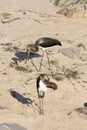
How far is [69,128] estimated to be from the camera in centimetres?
1126

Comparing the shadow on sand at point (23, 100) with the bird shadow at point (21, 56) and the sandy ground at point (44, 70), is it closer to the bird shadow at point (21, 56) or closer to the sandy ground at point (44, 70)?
the sandy ground at point (44, 70)

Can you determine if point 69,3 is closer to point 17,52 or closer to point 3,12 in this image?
point 3,12

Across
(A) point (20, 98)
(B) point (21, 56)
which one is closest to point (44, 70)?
(B) point (21, 56)

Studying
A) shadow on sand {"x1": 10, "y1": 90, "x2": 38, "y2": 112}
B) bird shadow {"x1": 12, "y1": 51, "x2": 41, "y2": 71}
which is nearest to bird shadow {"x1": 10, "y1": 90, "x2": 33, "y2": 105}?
shadow on sand {"x1": 10, "y1": 90, "x2": 38, "y2": 112}

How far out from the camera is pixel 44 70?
14914 millimetres

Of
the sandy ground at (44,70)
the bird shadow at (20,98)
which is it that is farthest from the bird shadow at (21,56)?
the bird shadow at (20,98)

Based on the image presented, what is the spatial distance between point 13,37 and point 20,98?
548cm

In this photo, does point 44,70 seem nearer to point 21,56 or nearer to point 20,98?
point 21,56

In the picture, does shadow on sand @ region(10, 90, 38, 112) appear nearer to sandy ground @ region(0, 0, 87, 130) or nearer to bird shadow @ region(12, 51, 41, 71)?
sandy ground @ region(0, 0, 87, 130)

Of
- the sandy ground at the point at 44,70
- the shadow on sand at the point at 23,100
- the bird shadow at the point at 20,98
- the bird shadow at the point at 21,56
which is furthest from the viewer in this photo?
the bird shadow at the point at 21,56

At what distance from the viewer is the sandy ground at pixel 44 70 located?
11648 millimetres

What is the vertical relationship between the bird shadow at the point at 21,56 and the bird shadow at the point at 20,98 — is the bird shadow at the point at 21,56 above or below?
below

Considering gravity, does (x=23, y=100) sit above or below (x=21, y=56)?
above

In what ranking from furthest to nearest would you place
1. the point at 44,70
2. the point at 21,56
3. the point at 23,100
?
1. the point at 21,56
2. the point at 44,70
3. the point at 23,100
